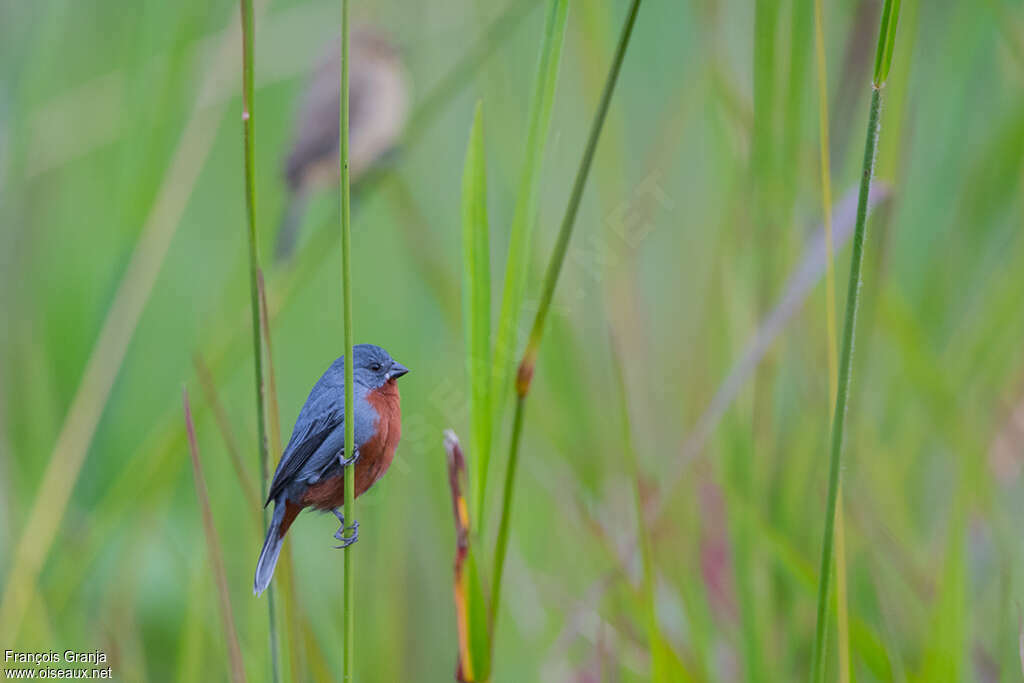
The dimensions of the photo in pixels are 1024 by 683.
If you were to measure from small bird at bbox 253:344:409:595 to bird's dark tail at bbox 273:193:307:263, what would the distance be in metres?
1.57

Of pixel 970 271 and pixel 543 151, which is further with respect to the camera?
Answer: pixel 970 271

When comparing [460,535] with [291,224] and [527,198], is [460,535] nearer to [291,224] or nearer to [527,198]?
[527,198]

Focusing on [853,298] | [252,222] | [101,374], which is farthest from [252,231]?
[101,374]

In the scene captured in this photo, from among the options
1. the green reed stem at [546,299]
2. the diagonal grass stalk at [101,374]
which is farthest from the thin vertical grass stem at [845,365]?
the diagonal grass stalk at [101,374]

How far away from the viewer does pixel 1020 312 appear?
1.60 meters

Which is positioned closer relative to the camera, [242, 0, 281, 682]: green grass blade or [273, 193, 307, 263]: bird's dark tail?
[242, 0, 281, 682]: green grass blade

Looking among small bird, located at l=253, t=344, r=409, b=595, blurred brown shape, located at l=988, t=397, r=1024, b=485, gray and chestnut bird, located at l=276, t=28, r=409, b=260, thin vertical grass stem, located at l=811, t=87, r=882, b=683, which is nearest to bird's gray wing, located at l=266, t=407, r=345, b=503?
small bird, located at l=253, t=344, r=409, b=595

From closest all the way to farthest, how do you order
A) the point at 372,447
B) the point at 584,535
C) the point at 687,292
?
the point at 372,447 → the point at 584,535 → the point at 687,292

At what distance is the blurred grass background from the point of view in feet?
4.20

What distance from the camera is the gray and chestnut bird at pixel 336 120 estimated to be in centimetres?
227

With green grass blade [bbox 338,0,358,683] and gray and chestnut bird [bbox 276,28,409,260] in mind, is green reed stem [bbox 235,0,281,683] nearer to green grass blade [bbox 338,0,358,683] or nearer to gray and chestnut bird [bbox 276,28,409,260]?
green grass blade [bbox 338,0,358,683]

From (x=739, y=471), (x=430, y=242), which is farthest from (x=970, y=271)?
(x=430, y=242)

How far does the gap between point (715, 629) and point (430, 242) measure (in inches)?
35.9

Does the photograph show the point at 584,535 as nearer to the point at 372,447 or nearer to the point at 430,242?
the point at 430,242
